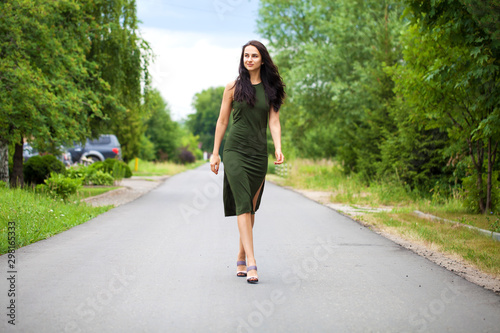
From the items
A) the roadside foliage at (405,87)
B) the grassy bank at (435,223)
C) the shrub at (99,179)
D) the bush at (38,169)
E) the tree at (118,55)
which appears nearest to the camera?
the grassy bank at (435,223)

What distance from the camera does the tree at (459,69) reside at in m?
8.26

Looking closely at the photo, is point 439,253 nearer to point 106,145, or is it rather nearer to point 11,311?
point 11,311

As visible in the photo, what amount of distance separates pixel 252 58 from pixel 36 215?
5.67 meters

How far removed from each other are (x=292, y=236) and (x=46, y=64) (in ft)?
24.7

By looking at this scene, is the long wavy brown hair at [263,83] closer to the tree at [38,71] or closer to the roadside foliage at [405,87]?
the roadside foliage at [405,87]

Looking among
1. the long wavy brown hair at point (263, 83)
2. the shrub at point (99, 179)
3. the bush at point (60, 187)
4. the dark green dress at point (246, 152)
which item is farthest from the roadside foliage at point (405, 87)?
the shrub at point (99, 179)

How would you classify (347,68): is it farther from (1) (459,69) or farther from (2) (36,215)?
(2) (36,215)

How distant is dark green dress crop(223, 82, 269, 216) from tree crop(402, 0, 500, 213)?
3665mm

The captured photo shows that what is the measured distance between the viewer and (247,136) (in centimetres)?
592

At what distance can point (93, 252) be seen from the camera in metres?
7.41

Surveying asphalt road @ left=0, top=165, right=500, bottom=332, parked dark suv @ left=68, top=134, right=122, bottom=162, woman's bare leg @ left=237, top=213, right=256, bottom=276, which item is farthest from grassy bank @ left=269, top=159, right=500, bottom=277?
parked dark suv @ left=68, top=134, right=122, bottom=162


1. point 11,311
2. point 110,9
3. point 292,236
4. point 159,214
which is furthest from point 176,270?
point 110,9

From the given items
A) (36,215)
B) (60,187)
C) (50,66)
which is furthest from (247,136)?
(50,66)

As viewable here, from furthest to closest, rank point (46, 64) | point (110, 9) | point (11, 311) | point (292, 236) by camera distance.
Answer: point (110, 9)
point (46, 64)
point (292, 236)
point (11, 311)
